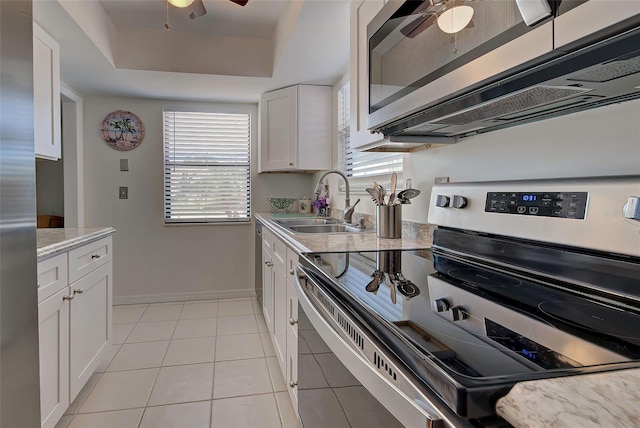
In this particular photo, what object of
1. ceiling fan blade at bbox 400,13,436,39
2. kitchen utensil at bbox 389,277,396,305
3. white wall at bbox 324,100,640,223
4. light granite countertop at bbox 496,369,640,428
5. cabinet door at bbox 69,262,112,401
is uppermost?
ceiling fan blade at bbox 400,13,436,39

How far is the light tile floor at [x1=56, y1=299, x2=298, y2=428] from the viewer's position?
5.93 feet

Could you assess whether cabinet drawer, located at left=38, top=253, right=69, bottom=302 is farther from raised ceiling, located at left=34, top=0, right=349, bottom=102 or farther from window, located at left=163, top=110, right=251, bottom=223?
window, located at left=163, top=110, right=251, bottom=223

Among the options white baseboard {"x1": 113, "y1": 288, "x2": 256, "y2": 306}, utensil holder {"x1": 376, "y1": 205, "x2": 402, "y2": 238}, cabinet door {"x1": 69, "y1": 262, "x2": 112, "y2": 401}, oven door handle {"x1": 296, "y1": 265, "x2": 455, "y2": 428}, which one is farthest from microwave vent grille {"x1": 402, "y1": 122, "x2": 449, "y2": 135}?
white baseboard {"x1": 113, "y1": 288, "x2": 256, "y2": 306}

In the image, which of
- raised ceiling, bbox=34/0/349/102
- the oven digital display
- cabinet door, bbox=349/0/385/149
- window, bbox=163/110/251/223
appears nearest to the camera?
the oven digital display

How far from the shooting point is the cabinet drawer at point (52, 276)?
1.48m

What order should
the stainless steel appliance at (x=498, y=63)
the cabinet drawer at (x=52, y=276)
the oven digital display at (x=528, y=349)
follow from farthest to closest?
the cabinet drawer at (x=52, y=276), the stainless steel appliance at (x=498, y=63), the oven digital display at (x=528, y=349)

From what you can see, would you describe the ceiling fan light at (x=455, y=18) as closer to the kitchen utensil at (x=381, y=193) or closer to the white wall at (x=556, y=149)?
the white wall at (x=556, y=149)

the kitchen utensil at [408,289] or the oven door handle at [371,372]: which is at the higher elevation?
the kitchen utensil at [408,289]

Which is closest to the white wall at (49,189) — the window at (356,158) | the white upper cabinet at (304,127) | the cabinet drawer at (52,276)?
the white upper cabinet at (304,127)

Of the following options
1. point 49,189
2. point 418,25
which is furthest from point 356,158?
point 49,189

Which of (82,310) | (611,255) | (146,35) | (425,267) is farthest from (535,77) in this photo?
(146,35)

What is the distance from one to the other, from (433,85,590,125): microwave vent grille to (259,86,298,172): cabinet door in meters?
2.13

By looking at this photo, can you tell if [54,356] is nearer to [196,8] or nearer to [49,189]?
[196,8]

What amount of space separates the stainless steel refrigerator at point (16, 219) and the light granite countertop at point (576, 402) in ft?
2.57
